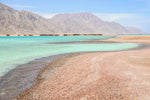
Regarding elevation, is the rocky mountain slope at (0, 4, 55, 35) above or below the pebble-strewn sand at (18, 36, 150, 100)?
above

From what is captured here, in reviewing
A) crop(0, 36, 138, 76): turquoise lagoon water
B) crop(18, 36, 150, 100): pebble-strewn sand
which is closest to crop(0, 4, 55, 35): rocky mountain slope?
crop(0, 36, 138, 76): turquoise lagoon water

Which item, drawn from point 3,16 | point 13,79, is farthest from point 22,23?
point 13,79

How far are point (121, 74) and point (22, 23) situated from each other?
16882 cm

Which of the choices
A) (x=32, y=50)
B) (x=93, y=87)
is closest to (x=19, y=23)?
(x=32, y=50)

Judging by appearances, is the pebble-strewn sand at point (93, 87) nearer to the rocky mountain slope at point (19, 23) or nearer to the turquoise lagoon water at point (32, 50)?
the turquoise lagoon water at point (32, 50)

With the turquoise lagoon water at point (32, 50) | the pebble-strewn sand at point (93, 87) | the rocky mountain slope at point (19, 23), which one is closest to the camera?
the pebble-strewn sand at point (93, 87)

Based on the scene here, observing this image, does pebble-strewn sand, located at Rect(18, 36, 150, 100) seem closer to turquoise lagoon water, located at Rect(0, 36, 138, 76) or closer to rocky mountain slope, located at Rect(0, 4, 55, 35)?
turquoise lagoon water, located at Rect(0, 36, 138, 76)

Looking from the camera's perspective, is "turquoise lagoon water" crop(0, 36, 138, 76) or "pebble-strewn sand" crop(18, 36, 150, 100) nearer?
"pebble-strewn sand" crop(18, 36, 150, 100)

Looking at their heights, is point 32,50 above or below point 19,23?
below

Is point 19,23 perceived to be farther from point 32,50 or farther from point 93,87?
point 93,87

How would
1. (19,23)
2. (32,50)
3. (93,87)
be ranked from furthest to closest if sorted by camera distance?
(19,23) → (32,50) → (93,87)

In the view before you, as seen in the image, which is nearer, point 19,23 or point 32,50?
point 32,50

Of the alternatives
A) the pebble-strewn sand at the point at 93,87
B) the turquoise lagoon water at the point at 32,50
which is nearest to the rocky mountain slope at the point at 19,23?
the turquoise lagoon water at the point at 32,50

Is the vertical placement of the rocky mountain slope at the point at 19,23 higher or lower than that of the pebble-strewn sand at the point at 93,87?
higher
